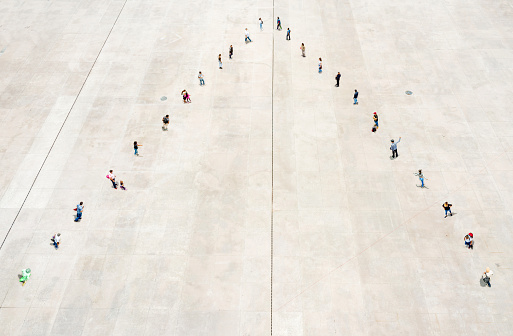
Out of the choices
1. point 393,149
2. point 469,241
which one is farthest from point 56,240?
point 469,241

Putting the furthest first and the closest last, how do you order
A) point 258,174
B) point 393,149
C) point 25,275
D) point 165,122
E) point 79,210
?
point 165,122, point 393,149, point 258,174, point 79,210, point 25,275

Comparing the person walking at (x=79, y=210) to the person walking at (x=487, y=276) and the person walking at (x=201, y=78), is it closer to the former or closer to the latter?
the person walking at (x=201, y=78)

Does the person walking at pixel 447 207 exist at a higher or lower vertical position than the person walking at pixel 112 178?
lower

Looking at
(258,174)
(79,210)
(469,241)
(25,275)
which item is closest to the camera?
(25,275)

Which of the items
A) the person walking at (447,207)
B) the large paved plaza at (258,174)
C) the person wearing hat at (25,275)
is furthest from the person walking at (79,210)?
the person walking at (447,207)

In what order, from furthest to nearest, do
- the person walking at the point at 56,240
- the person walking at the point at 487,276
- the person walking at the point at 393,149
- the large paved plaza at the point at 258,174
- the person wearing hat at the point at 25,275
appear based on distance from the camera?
the person walking at the point at 393,149
the person walking at the point at 56,240
the person wearing hat at the point at 25,275
the person walking at the point at 487,276
the large paved plaza at the point at 258,174

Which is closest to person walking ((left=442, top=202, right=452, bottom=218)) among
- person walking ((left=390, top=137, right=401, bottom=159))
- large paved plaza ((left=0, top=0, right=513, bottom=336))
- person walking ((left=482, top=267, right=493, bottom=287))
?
large paved plaza ((left=0, top=0, right=513, bottom=336))

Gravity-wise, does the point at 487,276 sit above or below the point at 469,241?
below

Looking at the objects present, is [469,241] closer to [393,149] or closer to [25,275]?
[393,149]
